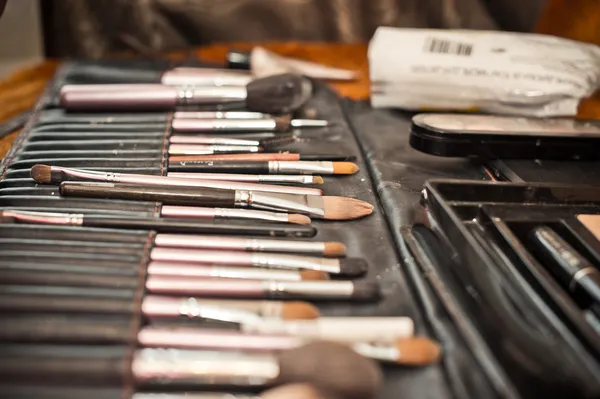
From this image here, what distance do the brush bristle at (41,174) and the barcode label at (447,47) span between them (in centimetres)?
57

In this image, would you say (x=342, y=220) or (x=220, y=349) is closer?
(x=220, y=349)

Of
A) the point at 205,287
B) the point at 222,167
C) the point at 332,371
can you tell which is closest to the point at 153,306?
the point at 205,287

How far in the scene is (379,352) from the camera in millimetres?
443

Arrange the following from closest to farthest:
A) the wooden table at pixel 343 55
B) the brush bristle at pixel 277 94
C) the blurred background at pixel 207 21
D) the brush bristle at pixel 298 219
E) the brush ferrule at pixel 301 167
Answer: the brush bristle at pixel 298 219 < the brush ferrule at pixel 301 167 < the brush bristle at pixel 277 94 < the wooden table at pixel 343 55 < the blurred background at pixel 207 21

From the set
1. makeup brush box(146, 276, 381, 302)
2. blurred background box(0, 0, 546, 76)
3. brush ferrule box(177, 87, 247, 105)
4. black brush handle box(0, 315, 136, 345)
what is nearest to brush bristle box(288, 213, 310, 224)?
makeup brush box(146, 276, 381, 302)

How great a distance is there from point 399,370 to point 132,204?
32 centimetres

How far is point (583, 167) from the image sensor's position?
0.76 metres

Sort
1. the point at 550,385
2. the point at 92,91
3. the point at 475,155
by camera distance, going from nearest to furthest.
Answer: the point at 550,385 → the point at 475,155 → the point at 92,91

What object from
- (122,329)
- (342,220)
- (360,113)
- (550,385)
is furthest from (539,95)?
(122,329)

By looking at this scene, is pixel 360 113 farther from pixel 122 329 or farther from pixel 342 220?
pixel 122 329

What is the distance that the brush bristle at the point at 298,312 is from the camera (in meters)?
0.47

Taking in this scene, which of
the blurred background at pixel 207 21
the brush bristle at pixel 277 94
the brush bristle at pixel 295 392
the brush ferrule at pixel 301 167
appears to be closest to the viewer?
the brush bristle at pixel 295 392

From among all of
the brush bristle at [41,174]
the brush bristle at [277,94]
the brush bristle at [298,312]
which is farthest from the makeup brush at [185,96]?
the brush bristle at [298,312]

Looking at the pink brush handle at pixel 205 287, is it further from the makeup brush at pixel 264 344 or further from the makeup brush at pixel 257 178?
the makeup brush at pixel 257 178
